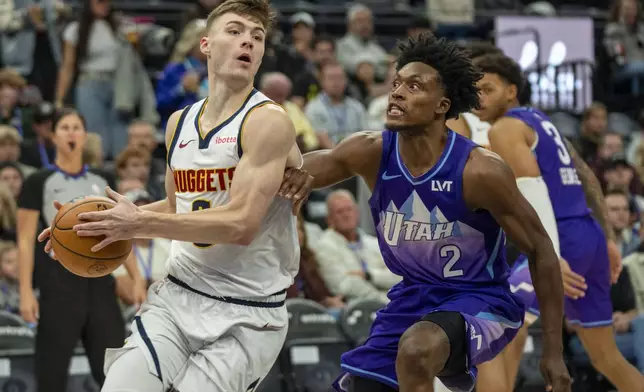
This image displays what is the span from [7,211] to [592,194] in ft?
14.8

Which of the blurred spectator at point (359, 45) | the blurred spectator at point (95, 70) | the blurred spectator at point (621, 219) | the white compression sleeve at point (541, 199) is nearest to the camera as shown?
the white compression sleeve at point (541, 199)

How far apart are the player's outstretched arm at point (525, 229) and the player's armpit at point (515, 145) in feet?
4.46

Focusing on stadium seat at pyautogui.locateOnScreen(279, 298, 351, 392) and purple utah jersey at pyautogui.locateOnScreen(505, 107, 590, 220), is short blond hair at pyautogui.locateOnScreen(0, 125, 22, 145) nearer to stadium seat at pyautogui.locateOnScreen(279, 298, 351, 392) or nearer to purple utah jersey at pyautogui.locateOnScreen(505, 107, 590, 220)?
stadium seat at pyautogui.locateOnScreen(279, 298, 351, 392)

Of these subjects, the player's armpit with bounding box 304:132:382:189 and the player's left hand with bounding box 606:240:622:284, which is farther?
the player's left hand with bounding box 606:240:622:284

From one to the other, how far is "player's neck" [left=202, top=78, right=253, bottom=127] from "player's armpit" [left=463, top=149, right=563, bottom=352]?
99 cm

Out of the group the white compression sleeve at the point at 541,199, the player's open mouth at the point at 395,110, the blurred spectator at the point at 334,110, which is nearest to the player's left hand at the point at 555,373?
the player's open mouth at the point at 395,110

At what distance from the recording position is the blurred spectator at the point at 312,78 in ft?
39.8

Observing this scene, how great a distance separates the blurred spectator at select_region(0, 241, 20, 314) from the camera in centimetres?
841

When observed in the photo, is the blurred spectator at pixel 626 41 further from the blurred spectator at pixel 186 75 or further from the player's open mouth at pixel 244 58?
the player's open mouth at pixel 244 58

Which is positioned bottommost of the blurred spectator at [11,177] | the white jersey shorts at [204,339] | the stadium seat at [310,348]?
the stadium seat at [310,348]

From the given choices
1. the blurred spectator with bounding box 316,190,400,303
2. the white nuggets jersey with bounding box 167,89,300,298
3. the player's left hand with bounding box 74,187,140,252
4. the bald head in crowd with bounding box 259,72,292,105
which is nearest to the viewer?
the player's left hand with bounding box 74,187,140,252

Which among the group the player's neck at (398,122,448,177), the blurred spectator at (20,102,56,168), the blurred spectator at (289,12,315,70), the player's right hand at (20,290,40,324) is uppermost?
the blurred spectator at (289,12,315,70)

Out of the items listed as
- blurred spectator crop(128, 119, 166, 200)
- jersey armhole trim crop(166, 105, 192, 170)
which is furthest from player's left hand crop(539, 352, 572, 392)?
blurred spectator crop(128, 119, 166, 200)

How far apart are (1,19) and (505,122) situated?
288 inches
